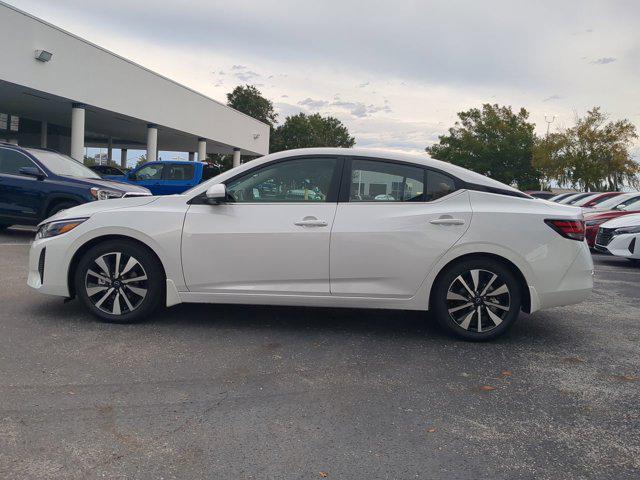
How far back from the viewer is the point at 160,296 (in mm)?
4953

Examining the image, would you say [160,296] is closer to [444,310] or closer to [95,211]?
[95,211]

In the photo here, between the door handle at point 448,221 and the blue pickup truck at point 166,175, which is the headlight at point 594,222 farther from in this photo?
the blue pickup truck at point 166,175

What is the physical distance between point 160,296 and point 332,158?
6.33 ft

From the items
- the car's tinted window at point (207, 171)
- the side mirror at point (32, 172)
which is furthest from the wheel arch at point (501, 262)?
the car's tinted window at point (207, 171)

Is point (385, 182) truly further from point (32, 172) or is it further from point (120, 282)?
point (32, 172)

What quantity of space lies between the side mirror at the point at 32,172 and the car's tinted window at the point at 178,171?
5955mm

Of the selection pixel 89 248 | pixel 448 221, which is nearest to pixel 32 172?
pixel 89 248

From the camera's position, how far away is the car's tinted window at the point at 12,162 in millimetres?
10359

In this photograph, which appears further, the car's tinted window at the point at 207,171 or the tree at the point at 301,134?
the tree at the point at 301,134

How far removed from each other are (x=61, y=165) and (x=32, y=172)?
0.75 m

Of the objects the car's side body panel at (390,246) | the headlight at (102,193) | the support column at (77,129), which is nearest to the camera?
the car's side body panel at (390,246)

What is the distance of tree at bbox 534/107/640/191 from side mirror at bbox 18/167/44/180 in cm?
3773

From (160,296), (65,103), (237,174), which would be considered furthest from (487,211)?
(65,103)

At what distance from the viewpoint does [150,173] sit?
52.5 ft
